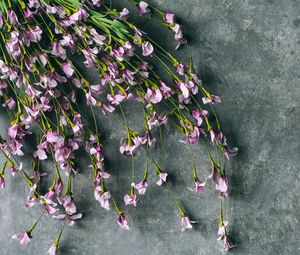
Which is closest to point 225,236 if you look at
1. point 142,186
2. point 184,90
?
point 142,186

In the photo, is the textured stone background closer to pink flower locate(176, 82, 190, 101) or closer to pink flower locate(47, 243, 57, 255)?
pink flower locate(176, 82, 190, 101)

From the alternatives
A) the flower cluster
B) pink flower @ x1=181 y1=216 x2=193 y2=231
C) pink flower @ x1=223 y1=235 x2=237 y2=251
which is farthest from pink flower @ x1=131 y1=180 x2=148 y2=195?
pink flower @ x1=223 y1=235 x2=237 y2=251

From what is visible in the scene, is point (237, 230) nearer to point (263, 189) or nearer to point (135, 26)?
point (263, 189)

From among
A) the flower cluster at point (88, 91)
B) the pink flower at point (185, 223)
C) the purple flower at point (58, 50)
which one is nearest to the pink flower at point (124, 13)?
the flower cluster at point (88, 91)

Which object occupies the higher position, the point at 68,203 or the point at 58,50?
the point at 58,50

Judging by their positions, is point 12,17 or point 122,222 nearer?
point 12,17

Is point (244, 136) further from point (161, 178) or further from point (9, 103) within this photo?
point (9, 103)

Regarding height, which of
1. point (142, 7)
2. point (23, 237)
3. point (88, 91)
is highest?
point (142, 7)

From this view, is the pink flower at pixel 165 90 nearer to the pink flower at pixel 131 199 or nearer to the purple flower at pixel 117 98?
the purple flower at pixel 117 98
